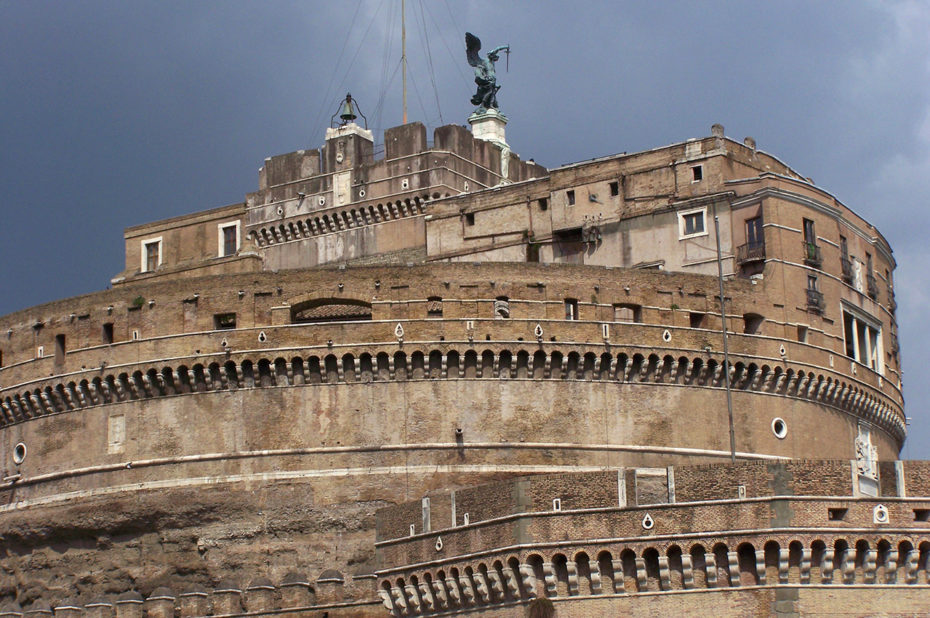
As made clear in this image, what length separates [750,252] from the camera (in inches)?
2044

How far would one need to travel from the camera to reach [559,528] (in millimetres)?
34281

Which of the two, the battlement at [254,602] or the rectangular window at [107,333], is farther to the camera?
the rectangular window at [107,333]

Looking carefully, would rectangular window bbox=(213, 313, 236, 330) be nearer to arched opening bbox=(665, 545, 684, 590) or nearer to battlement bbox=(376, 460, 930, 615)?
battlement bbox=(376, 460, 930, 615)

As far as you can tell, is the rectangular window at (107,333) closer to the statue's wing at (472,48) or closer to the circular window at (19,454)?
the circular window at (19,454)

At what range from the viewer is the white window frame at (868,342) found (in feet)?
177

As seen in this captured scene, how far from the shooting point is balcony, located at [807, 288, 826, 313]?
171ft

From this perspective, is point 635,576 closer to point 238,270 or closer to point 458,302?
point 458,302

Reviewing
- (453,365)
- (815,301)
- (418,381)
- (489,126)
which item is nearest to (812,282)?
(815,301)

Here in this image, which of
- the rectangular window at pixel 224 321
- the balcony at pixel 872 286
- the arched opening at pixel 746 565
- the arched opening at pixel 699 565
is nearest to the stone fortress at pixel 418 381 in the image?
the rectangular window at pixel 224 321

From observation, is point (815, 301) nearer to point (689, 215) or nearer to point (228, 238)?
point (689, 215)

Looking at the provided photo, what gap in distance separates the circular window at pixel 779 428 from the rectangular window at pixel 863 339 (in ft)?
13.1

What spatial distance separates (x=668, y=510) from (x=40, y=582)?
73.7 feet

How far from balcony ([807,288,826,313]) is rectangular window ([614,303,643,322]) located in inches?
209

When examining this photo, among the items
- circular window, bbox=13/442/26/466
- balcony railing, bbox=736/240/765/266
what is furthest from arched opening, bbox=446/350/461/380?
circular window, bbox=13/442/26/466
